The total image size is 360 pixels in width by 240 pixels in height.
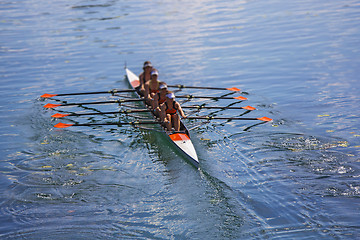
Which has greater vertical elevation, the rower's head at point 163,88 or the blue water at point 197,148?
the rower's head at point 163,88

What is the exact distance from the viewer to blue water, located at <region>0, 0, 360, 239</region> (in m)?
10.8

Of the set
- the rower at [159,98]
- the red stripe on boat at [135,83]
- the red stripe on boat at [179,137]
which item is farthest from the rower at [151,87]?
the red stripe on boat at [179,137]

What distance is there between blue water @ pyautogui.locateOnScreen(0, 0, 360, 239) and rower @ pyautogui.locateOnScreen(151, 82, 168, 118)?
0.97 metres

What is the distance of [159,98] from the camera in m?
17.2

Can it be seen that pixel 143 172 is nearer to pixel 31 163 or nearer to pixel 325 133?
pixel 31 163

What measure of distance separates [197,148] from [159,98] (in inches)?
128

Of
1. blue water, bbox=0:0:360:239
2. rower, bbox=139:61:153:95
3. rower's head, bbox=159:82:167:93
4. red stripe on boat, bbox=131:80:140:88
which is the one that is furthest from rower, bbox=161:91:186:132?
red stripe on boat, bbox=131:80:140:88

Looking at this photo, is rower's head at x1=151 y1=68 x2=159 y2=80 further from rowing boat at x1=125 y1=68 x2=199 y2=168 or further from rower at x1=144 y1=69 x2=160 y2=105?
rowing boat at x1=125 y1=68 x2=199 y2=168

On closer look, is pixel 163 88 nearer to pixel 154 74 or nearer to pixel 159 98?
pixel 159 98

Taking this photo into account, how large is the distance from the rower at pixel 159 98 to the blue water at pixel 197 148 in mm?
975

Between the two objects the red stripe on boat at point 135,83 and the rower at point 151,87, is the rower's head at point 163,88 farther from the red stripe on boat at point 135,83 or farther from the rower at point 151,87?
the red stripe on boat at point 135,83

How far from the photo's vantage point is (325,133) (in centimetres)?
1543

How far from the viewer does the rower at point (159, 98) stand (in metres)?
16.7

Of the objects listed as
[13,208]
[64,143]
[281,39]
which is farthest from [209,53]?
[13,208]
